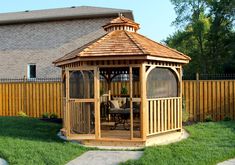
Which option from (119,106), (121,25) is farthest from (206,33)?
(121,25)

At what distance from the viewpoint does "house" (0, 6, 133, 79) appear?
2053cm

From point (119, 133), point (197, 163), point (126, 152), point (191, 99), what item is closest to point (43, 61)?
point (191, 99)

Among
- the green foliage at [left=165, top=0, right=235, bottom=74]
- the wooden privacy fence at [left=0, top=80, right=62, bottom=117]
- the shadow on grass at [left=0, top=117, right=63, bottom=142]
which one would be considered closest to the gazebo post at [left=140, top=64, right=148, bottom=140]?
the shadow on grass at [left=0, top=117, right=63, bottom=142]

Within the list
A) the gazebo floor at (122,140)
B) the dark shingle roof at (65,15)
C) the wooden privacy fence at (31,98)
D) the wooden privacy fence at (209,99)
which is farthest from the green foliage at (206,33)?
the gazebo floor at (122,140)

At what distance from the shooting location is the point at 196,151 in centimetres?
849

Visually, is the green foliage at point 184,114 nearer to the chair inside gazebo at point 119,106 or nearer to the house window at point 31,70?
the chair inside gazebo at point 119,106

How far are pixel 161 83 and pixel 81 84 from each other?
8.37ft

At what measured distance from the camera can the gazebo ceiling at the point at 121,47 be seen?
9.42 meters

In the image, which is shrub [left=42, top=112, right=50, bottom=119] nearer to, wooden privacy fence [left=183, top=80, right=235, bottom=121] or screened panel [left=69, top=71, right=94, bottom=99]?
screened panel [left=69, top=71, right=94, bottom=99]

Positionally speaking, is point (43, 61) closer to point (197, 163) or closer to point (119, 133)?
point (119, 133)

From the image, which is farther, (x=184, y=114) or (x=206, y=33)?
(x=206, y=33)

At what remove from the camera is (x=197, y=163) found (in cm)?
757

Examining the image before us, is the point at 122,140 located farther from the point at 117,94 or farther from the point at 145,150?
the point at 117,94

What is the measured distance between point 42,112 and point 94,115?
300 inches
